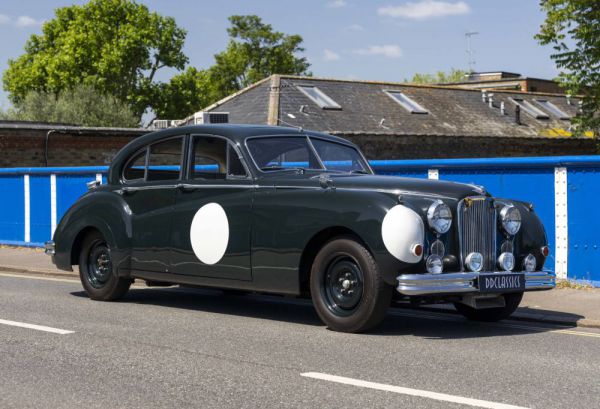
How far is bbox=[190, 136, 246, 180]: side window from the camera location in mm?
9023

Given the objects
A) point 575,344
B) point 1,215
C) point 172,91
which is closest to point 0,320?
point 575,344

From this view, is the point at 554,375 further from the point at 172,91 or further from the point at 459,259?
the point at 172,91

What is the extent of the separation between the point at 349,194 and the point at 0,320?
3522 mm

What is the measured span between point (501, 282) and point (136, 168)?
167 inches

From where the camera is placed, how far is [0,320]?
8.88 m

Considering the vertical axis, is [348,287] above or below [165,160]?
below

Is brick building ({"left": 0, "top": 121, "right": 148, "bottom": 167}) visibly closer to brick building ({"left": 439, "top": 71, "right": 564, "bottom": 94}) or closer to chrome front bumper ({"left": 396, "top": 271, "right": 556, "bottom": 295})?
chrome front bumper ({"left": 396, "top": 271, "right": 556, "bottom": 295})

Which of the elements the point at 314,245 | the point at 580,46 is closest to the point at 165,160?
the point at 314,245

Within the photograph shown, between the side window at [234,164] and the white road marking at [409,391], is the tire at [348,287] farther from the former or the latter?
the white road marking at [409,391]

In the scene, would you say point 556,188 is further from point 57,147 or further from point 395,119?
point 395,119

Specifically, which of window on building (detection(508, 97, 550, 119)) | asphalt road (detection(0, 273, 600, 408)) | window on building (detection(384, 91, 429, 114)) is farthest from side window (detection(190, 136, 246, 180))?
window on building (detection(508, 97, 550, 119))

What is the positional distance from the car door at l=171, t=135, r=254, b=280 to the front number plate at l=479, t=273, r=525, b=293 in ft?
7.00

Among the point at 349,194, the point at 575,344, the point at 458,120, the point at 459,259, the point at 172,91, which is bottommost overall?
the point at 575,344

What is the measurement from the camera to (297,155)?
30.1 feet
